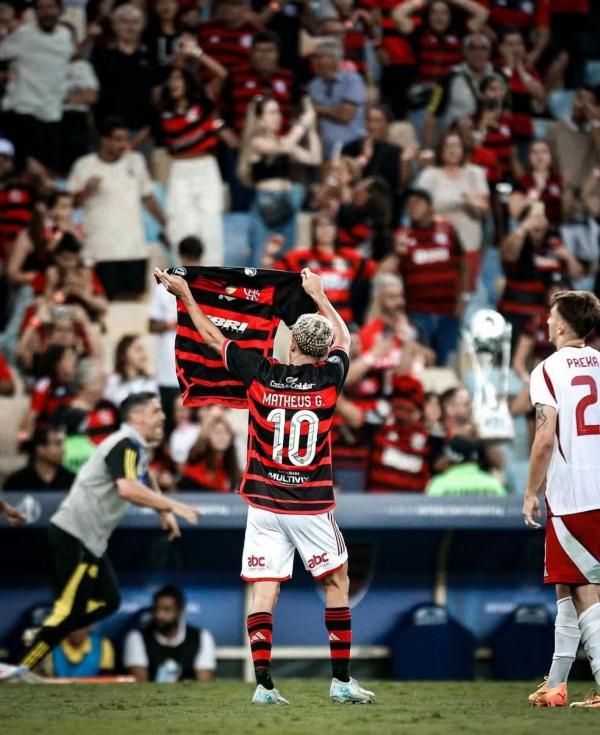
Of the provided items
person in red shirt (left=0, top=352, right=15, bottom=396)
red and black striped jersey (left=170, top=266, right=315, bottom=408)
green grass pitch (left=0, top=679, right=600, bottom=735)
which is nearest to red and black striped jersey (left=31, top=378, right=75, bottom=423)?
person in red shirt (left=0, top=352, right=15, bottom=396)

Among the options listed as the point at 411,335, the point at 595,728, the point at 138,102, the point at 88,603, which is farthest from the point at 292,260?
the point at 595,728

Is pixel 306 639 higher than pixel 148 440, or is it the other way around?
pixel 148 440

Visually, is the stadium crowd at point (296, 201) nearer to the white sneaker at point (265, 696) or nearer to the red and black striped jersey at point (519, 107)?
the red and black striped jersey at point (519, 107)

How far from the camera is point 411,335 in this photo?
39.1 feet

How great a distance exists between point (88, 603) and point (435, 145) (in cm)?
685

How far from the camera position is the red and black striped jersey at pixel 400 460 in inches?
429

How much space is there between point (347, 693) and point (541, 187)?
7580 millimetres

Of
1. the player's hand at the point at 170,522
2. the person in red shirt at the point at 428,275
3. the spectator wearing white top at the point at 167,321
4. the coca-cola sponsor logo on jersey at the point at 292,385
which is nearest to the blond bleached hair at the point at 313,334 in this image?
the coca-cola sponsor logo on jersey at the point at 292,385

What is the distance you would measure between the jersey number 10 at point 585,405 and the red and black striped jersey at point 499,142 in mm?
7324

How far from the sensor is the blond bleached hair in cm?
682

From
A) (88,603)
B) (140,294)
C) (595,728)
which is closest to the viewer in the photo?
(595,728)

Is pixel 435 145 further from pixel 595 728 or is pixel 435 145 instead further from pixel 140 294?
pixel 595 728

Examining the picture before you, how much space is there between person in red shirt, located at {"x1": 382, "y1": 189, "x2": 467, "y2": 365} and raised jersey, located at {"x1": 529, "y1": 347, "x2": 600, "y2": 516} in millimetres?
5718

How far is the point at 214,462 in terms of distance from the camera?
1067 cm
